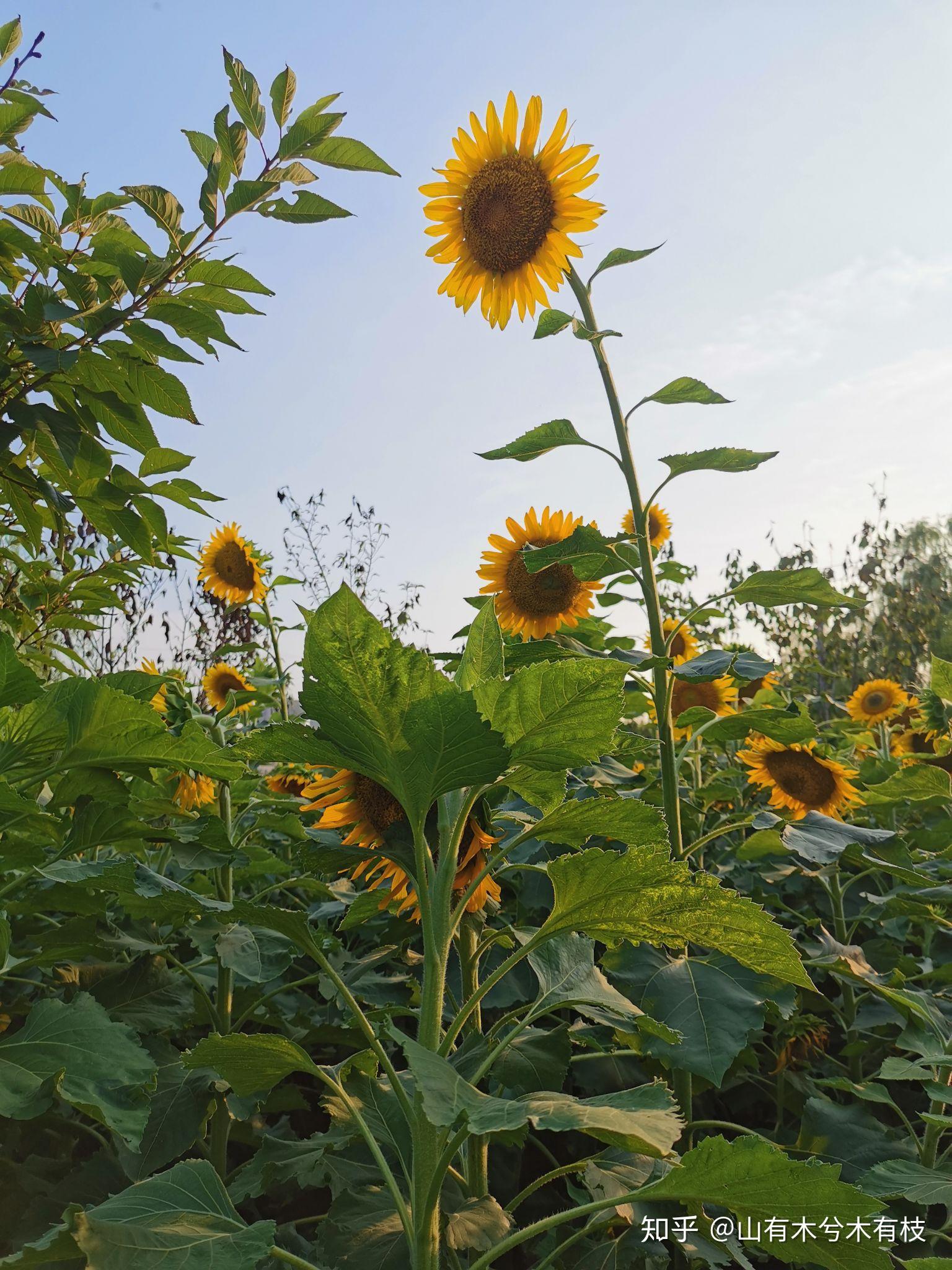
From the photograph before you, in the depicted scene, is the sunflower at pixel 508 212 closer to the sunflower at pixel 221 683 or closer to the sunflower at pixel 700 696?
the sunflower at pixel 700 696

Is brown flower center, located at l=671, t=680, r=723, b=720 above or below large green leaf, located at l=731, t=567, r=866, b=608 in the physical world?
below

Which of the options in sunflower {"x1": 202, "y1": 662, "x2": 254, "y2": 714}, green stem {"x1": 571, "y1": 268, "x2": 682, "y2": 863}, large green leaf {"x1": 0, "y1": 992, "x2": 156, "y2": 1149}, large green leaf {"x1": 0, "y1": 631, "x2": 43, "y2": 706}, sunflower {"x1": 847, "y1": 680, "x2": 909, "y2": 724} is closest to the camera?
large green leaf {"x1": 0, "y1": 992, "x2": 156, "y2": 1149}

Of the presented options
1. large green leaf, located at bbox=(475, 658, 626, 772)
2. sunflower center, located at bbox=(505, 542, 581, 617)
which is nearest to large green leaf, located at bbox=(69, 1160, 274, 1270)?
large green leaf, located at bbox=(475, 658, 626, 772)

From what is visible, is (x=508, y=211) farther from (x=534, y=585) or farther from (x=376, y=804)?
(x=376, y=804)

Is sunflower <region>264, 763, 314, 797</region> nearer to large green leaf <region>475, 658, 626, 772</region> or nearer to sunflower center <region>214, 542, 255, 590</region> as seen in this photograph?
sunflower center <region>214, 542, 255, 590</region>

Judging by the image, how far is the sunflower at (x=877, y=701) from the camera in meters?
4.59

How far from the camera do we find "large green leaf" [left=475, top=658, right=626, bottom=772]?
833 millimetres

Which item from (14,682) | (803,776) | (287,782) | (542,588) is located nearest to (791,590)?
(542,588)

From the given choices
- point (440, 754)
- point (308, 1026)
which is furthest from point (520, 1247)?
point (440, 754)

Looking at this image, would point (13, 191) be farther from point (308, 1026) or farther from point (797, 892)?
point (797, 892)

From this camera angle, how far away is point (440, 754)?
31.5 inches

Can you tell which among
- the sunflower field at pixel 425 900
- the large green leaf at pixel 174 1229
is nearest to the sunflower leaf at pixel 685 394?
the sunflower field at pixel 425 900

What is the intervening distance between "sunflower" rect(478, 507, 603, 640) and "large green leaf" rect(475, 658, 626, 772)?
1.51 meters

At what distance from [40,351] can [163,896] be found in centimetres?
80
